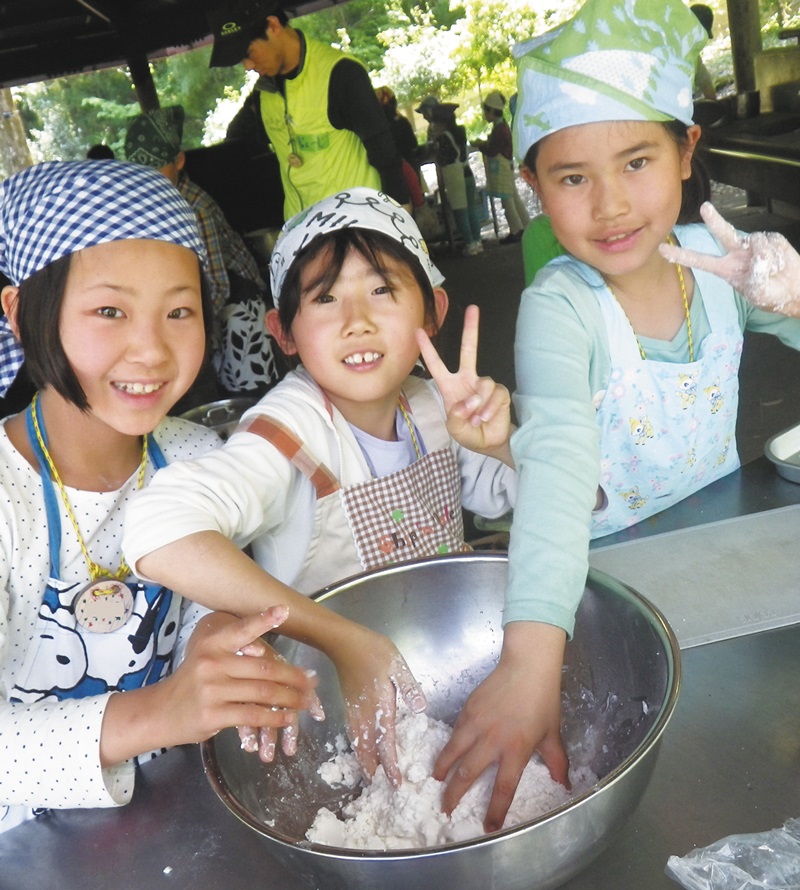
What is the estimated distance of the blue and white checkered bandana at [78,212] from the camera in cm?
100

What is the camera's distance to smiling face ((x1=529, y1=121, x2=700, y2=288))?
1.10 metres

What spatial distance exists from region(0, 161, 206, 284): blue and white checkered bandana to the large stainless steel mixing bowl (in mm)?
492

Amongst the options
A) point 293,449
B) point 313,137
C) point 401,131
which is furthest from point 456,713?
point 401,131

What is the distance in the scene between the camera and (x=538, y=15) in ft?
22.9

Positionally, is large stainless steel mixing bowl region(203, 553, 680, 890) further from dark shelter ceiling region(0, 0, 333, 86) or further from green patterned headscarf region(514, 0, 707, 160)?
dark shelter ceiling region(0, 0, 333, 86)

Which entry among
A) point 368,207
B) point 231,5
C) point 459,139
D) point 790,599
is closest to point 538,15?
point 459,139

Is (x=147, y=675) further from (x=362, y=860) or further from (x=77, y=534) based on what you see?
(x=362, y=860)

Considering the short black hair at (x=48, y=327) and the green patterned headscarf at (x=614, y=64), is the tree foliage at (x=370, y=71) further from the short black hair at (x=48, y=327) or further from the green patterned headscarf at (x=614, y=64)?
the short black hair at (x=48, y=327)

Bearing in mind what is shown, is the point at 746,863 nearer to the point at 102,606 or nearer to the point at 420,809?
the point at 420,809

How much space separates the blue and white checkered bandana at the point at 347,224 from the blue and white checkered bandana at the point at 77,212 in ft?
0.51

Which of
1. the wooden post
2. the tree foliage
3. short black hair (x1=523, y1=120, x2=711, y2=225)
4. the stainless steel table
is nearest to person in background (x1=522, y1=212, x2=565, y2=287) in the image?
short black hair (x1=523, y1=120, x2=711, y2=225)

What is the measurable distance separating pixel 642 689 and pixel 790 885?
193mm

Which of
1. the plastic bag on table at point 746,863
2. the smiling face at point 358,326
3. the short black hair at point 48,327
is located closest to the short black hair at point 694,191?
the smiling face at point 358,326

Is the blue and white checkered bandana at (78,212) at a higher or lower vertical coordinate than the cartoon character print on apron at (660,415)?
higher
